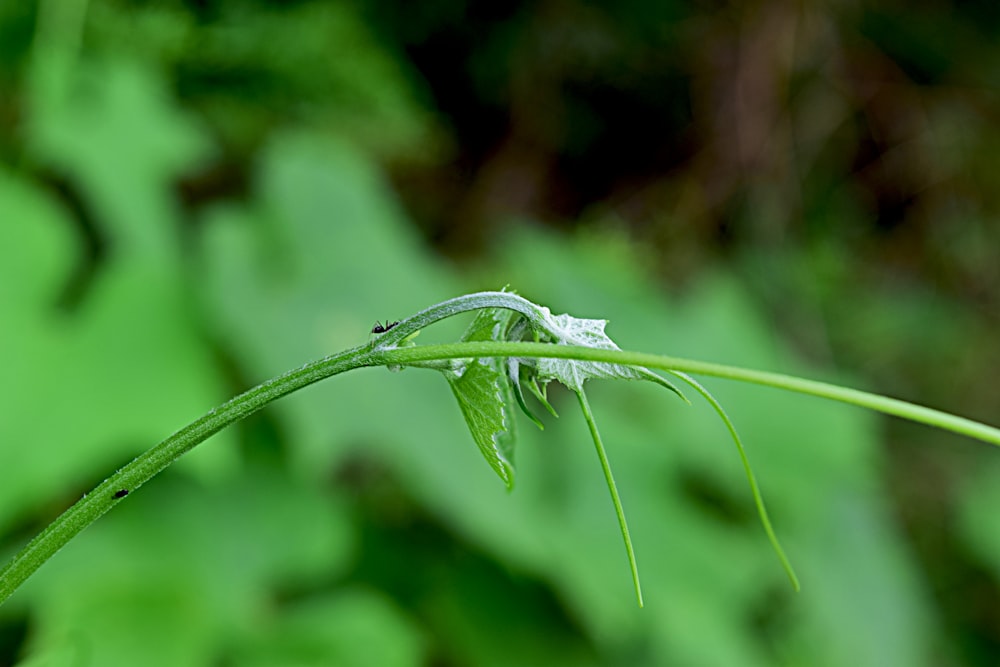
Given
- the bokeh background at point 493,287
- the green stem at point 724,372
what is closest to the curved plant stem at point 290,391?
the green stem at point 724,372

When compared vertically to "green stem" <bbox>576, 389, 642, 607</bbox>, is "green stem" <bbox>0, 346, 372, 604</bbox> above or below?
above

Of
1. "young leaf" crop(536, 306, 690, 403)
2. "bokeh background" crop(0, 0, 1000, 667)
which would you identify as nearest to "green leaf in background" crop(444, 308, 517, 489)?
"young leaf" crop(536, 306, 690, 403)

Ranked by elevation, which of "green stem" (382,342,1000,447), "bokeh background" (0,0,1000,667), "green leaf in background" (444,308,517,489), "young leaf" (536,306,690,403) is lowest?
"green stem" (382,342,1000,447)

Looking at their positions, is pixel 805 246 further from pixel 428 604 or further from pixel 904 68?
pixel 428 604

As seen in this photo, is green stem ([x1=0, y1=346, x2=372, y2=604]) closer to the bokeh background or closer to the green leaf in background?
the green leaf in background

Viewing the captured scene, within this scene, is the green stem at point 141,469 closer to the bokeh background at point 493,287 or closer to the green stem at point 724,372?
the green stem at point 724,372

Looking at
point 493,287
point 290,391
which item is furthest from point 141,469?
point 493,287

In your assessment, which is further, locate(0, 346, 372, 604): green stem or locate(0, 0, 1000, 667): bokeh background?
locate(0, 0, 1000, 667): bokeh background

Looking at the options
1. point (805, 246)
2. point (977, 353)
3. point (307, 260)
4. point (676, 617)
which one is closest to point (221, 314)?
point (307, 260)
